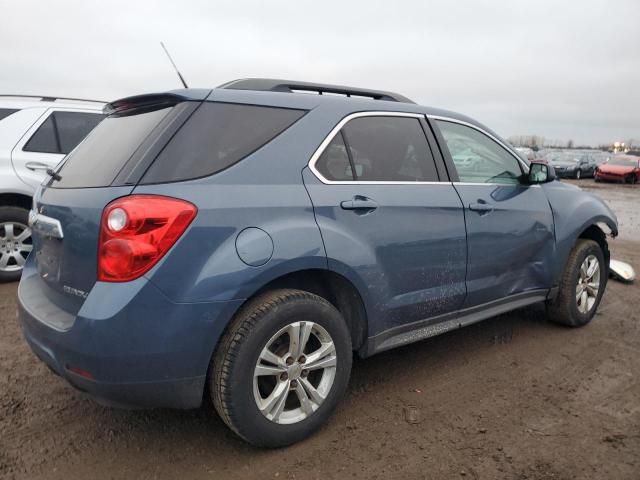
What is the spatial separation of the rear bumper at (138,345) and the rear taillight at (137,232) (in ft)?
0.22

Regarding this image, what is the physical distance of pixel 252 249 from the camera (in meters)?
2.26

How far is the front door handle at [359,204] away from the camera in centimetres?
262

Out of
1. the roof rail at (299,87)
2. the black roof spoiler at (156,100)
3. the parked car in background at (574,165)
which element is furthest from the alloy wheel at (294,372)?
the parked car in background at (574,165)

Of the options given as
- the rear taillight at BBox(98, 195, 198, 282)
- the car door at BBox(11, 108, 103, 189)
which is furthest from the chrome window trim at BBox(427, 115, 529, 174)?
the car door at BBox(11, 108, 103, 189)

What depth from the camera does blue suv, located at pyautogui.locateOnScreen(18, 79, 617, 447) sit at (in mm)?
2113

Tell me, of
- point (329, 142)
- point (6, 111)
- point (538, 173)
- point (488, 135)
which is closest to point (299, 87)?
point (329, 142)

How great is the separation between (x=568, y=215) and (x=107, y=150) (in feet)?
11.0

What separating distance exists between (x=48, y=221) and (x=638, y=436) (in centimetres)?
318

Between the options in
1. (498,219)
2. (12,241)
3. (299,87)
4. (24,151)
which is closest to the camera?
(299,87)

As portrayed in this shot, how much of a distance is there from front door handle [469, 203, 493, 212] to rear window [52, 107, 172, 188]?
6.35 ft

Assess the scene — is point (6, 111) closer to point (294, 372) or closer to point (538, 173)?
point (294, 372)

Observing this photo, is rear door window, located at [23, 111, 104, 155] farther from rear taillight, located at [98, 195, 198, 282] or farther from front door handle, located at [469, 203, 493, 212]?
front door handle, located at [469, 203, 493, 212]

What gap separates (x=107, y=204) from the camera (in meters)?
2.16

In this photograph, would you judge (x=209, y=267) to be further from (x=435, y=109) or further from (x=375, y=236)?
(x=435, y=109)
